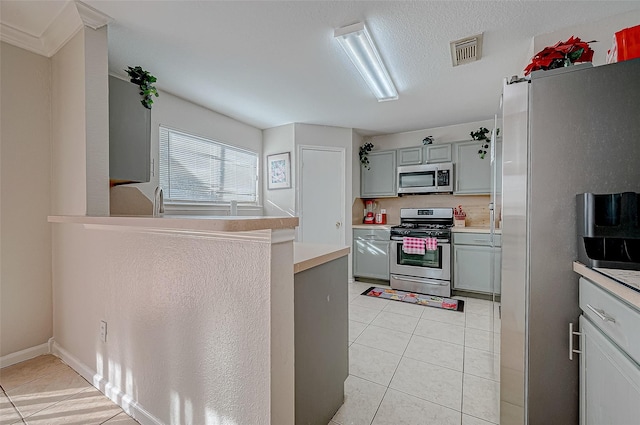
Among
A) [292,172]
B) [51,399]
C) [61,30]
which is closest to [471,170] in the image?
[292,172]

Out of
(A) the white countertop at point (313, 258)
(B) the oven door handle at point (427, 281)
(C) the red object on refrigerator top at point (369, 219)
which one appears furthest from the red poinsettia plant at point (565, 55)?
(C) the red object on refrigerator top at point (369, 219)

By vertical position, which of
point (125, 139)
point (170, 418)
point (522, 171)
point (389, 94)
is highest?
point (389, 94)

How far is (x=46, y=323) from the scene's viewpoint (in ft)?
6.67

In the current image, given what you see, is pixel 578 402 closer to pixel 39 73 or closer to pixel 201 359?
pixel 201 359

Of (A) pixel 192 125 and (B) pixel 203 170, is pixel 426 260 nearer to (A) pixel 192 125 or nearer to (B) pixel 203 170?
(B) pixel 203 170

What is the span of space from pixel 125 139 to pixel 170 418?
1851 millimetres

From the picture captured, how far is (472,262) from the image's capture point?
3.40 m

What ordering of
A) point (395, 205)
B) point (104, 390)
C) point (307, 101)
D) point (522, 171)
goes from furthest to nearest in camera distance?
point (395, 205), point (307, 101), point (104, 390), point (522, 171)

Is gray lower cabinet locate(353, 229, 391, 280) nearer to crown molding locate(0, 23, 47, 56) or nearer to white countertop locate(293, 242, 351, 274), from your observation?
white countertop locate(293, 242, 351, 274)

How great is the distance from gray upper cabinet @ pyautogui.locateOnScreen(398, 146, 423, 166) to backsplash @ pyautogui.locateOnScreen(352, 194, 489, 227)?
58cm

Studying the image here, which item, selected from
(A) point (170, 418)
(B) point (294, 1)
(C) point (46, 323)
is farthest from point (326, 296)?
(C) point (46, 323)

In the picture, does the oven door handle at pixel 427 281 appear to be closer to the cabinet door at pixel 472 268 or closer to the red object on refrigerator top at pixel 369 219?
the cabinet door at pixel 472 268

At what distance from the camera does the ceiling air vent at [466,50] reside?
193 cm

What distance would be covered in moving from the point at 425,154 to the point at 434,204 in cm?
82
